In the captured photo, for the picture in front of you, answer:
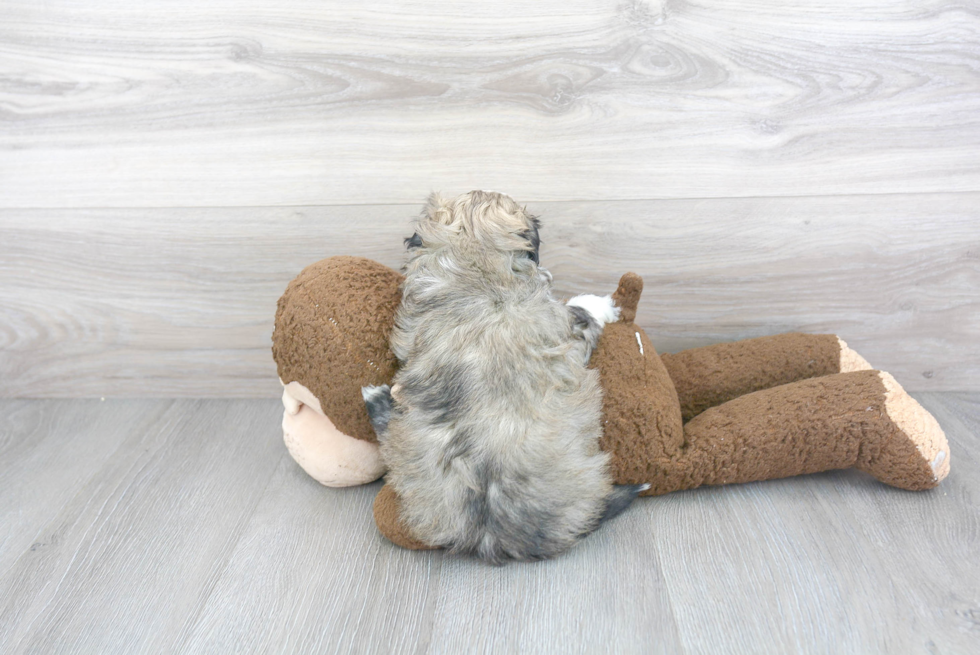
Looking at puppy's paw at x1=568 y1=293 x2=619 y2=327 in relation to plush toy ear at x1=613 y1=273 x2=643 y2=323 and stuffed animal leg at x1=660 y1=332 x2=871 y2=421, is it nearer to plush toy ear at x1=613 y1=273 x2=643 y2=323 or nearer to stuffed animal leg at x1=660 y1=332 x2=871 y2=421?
plush toy ear at x1=613 y1=273 x2=643 y2=323

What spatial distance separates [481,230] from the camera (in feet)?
3.92

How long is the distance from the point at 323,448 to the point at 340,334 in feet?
0.97

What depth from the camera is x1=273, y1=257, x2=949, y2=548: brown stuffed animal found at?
1.28 metres

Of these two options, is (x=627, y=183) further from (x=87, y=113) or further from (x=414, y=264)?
(x=87, y=113)

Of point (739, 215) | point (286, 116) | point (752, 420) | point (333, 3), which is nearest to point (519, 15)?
point (333, 3)

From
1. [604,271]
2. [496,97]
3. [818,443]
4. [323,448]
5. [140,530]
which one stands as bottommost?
[140,530]

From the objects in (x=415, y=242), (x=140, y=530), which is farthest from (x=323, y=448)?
(x=415, y=242)

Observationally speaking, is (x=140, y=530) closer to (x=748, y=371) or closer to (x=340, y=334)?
(x=340, y=334)

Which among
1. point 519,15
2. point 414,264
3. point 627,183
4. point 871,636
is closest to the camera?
point 871,636

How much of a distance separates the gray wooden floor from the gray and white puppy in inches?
3.8

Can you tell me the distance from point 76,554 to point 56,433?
0.56 m

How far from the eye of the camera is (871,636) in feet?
3.36

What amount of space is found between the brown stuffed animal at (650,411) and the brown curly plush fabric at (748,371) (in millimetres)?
94

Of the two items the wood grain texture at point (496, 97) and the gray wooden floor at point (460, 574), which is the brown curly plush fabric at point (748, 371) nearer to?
the gray wooden floor at point (460, 574)
